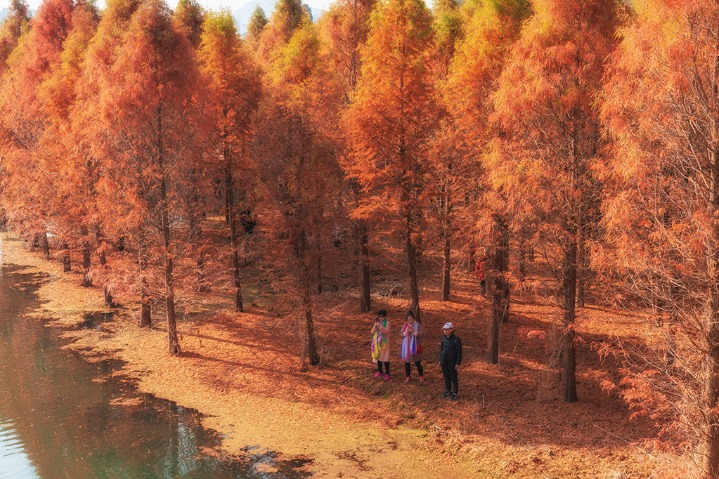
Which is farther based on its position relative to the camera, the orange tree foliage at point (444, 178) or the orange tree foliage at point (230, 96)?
the orange tree foliage at point (230, 96)

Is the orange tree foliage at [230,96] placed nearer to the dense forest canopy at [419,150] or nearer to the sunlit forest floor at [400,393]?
the dense forest canopy at [419,150]

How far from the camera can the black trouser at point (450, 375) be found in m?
13.0

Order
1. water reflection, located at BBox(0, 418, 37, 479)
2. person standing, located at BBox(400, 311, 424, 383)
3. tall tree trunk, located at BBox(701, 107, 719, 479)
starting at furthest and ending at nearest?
1. person standing, located at BBox(400, 311, 424, 383)
2. water reflection, located at BBox(0, 418, 37, 479)
3. tall tree trunk, located at BBox(701, 107, 719, 479)

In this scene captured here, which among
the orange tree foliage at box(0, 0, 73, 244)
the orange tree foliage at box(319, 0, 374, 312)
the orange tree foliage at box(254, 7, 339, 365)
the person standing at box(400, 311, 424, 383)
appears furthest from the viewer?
the orange tree foliage at box(0, 0, 73, 244)

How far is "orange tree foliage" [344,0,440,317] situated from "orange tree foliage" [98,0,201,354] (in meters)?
5.26

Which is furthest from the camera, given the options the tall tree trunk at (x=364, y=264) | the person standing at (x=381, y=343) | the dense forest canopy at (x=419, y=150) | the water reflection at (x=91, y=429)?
the tall tree trunk at (x=364, y=264)

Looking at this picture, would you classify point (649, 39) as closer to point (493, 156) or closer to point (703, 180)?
point (703, 180)

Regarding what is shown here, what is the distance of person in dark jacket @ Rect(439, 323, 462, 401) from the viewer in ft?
41.8

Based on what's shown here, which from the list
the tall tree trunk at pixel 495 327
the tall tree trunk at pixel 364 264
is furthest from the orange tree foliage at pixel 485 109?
the tall tree trunk at pixel 364 264

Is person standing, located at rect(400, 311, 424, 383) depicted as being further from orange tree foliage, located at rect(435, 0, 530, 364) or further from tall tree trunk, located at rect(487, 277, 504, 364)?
tall tree trunk, located at rect(487, 277, 504, 364)

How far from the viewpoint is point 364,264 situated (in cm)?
2030

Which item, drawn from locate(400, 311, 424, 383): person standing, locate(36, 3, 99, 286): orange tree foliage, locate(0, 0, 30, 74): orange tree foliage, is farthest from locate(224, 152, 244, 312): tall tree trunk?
locate(0, 0, 30, 74): orange tree foliage

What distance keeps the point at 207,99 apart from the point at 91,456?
1084 cm

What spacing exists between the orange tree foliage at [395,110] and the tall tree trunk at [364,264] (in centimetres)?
309
